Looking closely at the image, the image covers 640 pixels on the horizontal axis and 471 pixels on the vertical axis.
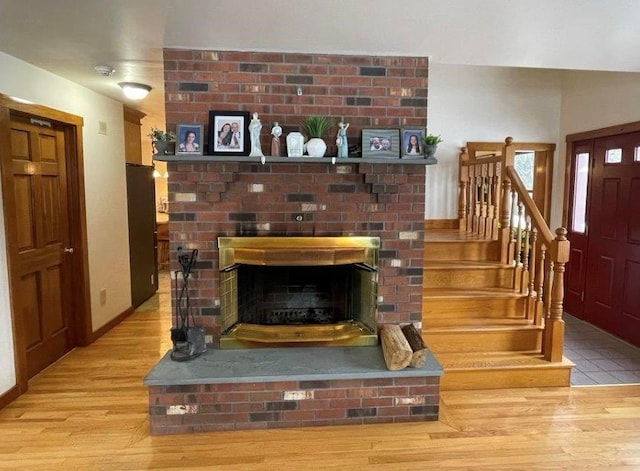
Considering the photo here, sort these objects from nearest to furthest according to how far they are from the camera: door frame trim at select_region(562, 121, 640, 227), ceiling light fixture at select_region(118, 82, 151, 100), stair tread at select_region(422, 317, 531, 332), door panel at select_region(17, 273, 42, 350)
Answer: door panel at select_region(17, 273, 42, 350), stair tread at select_region(422, 317, 531, 332), ceiling light fixture at select_region(118, 82, 151, 100), door frame trim at select_region(562, 121, 640, 227)

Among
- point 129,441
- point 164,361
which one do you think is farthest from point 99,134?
point 129,441

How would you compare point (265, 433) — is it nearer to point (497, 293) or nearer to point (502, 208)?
point (497, 293)

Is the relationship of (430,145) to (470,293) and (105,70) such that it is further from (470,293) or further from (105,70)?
(105,70)

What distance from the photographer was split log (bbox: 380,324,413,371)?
2422mm

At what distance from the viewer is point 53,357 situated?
3373mm

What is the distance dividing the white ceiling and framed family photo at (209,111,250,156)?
0.41 m

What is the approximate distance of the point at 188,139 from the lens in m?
2.45

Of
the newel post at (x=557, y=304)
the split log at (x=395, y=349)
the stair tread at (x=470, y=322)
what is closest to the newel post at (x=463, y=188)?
the stair tread at (x=470, y=322)

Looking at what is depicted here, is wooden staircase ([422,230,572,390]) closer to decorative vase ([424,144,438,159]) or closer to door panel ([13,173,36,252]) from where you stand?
decorative vase ([424,144,438,159])

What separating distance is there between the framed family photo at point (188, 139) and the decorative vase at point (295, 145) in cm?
52

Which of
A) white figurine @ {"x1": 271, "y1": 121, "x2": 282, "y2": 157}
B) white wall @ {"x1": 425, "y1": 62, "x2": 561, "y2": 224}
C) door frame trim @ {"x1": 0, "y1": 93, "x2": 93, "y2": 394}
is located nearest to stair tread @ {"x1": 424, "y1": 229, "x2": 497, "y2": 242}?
white wall @ {"x1": 425, "y1": 62, "x2": 561, "y2": 224}

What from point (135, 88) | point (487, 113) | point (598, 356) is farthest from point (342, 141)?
point (487, 113)

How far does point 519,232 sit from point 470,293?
73 cm

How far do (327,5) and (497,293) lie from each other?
8.36 ft
